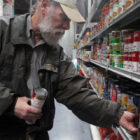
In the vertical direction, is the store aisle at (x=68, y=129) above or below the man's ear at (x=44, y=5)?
below

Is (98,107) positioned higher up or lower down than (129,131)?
higher up

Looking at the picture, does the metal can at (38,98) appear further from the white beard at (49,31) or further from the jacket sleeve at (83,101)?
the white beard at (49,31)

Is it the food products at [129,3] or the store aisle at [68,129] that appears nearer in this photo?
the food products at [129,3]

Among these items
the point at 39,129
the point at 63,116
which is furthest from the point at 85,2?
the point at 39,129

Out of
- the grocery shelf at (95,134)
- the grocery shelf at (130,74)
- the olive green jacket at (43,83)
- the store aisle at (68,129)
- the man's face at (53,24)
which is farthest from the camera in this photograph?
the store aisle at (68,129)

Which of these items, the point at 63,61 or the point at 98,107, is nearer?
the point at 98,107

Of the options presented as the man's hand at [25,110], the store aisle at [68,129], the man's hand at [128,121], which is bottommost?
the store aisle at [68,129]

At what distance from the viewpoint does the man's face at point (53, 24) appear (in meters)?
1.38

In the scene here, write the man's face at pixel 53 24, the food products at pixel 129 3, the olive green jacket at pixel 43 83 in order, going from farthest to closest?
1. the man's face at pixel 53 24
2. the olive green jacket at pixel 43 83
3. the food products at pixel 129 3

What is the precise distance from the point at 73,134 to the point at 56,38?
2.19 metres

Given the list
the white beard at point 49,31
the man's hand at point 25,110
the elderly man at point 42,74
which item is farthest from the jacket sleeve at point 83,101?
the man's hand at point 25,110

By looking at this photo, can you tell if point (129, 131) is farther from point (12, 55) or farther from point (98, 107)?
point (12, 55)

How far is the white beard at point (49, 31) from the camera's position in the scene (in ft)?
4.56

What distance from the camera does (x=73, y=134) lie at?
315 cm
